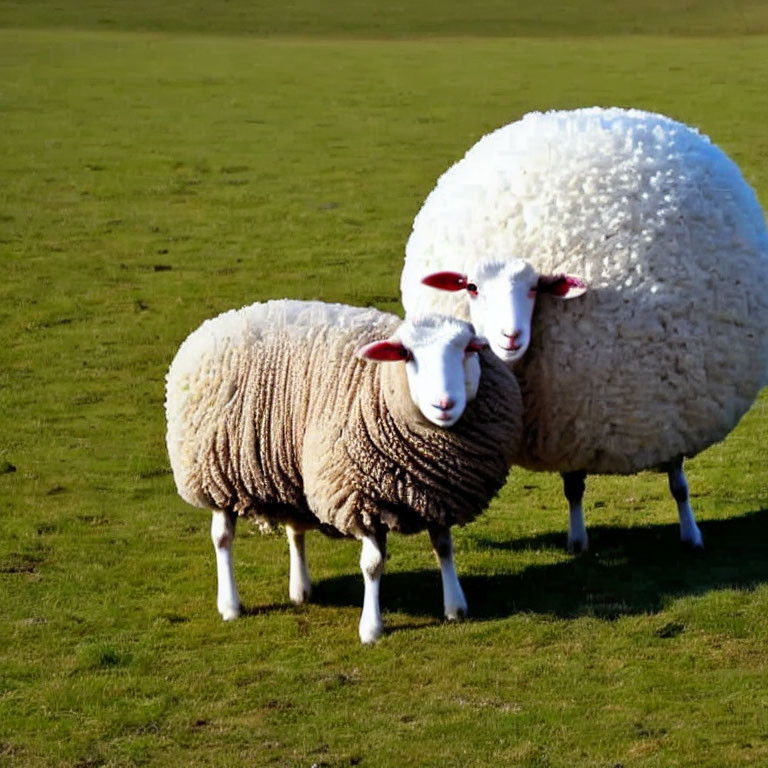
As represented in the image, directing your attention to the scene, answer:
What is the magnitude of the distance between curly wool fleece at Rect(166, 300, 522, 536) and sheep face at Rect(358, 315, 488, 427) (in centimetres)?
15

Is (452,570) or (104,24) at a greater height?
(104,24)

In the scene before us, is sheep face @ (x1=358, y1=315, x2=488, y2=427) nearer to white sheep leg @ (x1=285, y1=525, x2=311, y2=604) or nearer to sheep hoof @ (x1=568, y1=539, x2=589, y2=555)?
A: white sheep leg @ (x1=285, y1=525, x2=311, y2=604)

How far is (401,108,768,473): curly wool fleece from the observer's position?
320 inches

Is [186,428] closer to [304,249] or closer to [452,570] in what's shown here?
[452,570]

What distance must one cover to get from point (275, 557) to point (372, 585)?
167cm

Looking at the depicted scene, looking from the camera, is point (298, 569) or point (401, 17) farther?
point (401, 17)

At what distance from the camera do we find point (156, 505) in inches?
408

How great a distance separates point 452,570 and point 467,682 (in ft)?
2.65

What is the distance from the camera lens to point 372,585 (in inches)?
295

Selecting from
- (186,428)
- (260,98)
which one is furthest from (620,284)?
(260,98)

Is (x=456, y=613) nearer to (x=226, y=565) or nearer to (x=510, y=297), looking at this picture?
(x=226, y=565)

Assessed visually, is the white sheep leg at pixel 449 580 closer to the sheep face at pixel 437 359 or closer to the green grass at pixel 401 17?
the sheep face at pixel 437 359

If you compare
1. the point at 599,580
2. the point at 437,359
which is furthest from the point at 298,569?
the point at 437,359

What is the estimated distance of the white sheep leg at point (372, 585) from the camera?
7.50 m
